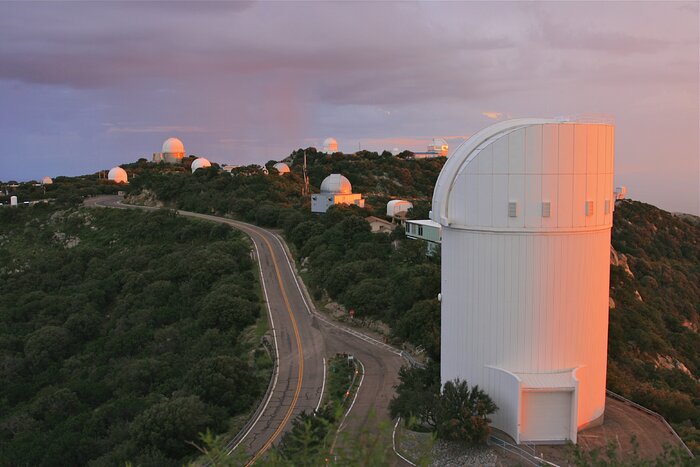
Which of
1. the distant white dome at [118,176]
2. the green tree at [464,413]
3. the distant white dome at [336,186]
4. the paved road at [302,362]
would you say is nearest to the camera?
the green tree at [464,413]

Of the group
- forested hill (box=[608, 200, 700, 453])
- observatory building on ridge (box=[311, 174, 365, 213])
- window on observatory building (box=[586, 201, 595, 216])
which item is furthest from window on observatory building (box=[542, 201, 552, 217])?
observatory building on ridge (box=[311, 174, 365, 213])

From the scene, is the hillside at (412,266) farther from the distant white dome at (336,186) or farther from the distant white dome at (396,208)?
Result: the distant white dome at (336,186)

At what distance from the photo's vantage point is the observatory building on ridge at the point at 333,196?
196 ft

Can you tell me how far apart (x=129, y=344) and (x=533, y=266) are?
88.7 feet

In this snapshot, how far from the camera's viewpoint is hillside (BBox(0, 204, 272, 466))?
21.0m

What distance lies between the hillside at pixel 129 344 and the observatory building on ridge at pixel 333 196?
9.83m

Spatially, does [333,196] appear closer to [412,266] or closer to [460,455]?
[412,266]

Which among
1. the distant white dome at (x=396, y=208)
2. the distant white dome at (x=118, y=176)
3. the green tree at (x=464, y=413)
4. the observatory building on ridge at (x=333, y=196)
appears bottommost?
the green tree at (x=464, y=413)

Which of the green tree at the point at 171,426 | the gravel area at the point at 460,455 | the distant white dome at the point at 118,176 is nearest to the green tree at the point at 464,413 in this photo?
the gravel area at the point at 460,455

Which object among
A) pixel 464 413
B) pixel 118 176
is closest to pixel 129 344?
pixel 464 413

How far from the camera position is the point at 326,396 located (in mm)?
23391

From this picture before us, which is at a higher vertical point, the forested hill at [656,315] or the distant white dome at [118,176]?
the distant white dome at [118,176]

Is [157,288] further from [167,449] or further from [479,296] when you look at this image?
[479,296]

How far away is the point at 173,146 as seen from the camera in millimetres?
109125
